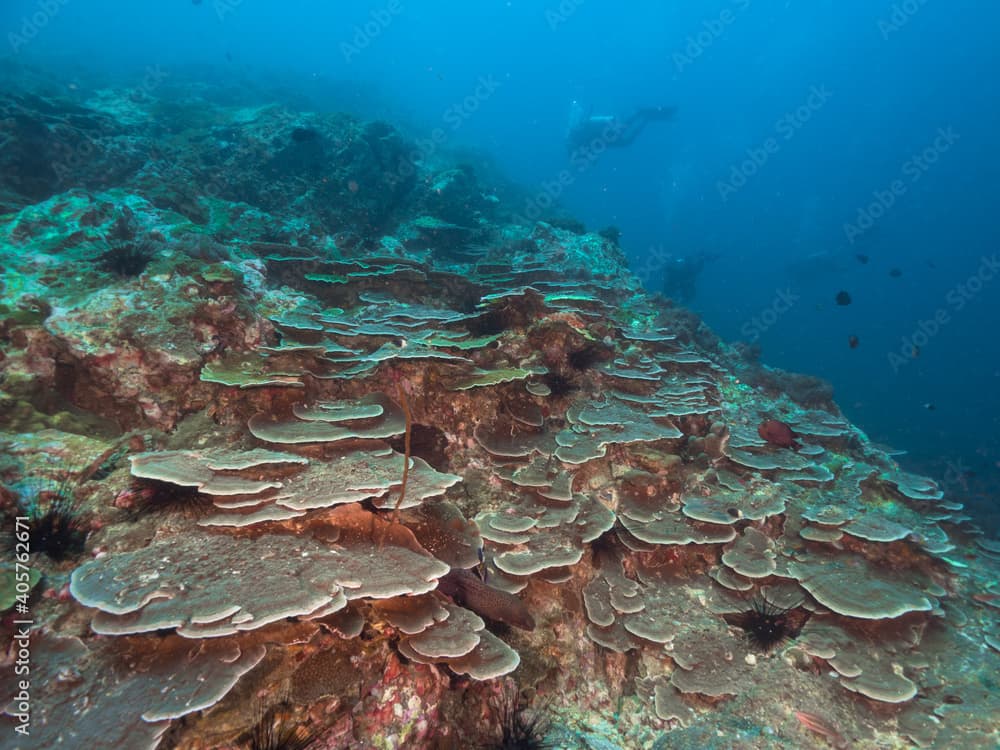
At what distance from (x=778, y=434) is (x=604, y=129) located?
4584cm

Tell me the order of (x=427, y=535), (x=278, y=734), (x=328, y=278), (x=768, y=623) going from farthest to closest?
1. (x=328, y=278)
2. (x=768, y=623)
3. (x=427, y=535)
4. (x=278, y=734)

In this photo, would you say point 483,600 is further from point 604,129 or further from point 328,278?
point 604,129

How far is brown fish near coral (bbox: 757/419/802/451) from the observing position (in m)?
6.55

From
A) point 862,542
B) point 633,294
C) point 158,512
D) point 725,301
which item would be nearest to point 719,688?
point 862,542

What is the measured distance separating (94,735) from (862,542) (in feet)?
22.9

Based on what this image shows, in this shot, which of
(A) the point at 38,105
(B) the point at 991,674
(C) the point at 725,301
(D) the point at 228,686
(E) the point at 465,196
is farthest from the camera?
(C) the point at 725,301

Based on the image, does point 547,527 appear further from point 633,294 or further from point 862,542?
point 633,294

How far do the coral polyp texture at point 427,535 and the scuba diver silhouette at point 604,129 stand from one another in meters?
43.1

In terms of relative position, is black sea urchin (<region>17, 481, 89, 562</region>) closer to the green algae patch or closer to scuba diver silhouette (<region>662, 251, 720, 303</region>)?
the green algae patch

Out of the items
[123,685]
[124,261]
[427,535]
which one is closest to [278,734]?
[123,685]

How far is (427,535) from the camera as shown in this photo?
3760mm

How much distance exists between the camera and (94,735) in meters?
2.08

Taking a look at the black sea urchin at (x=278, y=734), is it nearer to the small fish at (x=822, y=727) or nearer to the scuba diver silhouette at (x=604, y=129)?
the small fish at (x=822, y=727)

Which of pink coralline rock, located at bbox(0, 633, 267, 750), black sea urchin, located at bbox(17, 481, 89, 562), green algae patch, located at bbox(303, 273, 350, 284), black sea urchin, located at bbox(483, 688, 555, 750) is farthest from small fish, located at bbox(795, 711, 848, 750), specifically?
green algae patch, located at bbox(303, 273, 350, 284)
